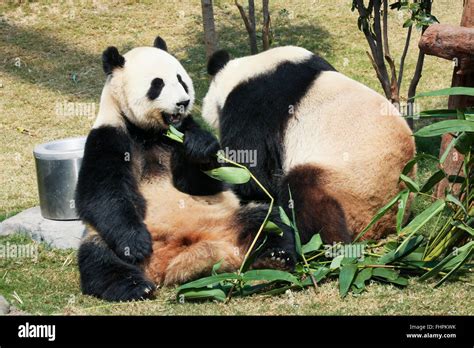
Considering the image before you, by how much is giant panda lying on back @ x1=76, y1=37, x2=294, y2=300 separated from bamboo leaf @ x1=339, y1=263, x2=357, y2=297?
38 cm

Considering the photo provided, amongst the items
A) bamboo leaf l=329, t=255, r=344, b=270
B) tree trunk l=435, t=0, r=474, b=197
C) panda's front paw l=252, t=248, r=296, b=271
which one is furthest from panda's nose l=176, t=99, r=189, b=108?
tree trunk l=435, t=0, r=474, b=197

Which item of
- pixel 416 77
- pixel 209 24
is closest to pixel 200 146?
pixel 416 77

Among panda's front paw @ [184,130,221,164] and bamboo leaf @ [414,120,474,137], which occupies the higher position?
bamboo leaf @ [414,120,474,137]

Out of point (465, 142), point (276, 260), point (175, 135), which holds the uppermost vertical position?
point (465, 142)

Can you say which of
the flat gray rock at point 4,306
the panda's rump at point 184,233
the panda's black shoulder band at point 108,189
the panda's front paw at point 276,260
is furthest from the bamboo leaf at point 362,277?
the flat gray rock at point 4,306

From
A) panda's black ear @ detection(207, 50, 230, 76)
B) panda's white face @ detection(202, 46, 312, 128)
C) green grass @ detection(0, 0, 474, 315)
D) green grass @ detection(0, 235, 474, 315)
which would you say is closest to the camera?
green grass @ detection(0, 235, 474, 315)

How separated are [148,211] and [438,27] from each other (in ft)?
7.10

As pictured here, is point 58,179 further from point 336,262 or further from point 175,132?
point 336,262

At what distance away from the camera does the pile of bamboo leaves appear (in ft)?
13.8

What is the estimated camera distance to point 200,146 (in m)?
4.81

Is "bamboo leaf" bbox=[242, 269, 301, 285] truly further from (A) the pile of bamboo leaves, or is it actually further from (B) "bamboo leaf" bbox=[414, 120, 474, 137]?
(B) "bamboo leaf" bbox=[414, 120, 474, 137]

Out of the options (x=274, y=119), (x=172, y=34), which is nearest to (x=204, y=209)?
(x=274, y=119)

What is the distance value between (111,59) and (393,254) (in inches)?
84.2
